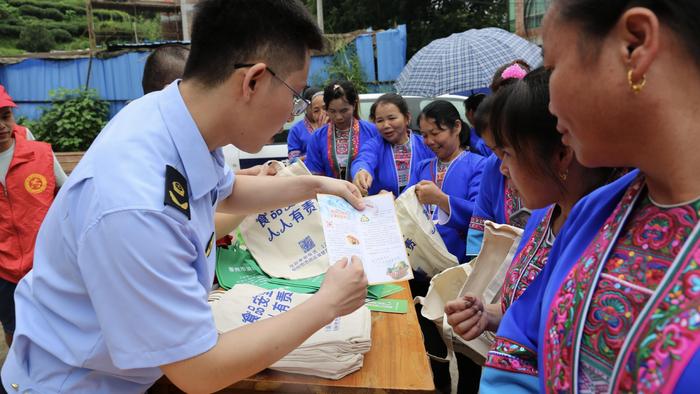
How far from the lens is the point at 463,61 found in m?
4.93

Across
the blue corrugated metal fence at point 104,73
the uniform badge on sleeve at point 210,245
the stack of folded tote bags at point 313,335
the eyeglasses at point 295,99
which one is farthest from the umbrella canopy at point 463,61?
the blue corrugated metal fence at point 104,73

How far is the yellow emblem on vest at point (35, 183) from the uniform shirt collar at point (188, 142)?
2194 mm

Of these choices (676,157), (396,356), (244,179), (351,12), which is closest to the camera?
(676,157)

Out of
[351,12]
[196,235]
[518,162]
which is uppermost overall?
[351,12]

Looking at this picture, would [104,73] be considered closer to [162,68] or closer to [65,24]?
[162,68]

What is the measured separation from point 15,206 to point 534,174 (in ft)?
9.60

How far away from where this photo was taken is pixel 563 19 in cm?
75

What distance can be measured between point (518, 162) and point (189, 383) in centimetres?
102

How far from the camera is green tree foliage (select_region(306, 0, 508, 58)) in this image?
58.9 feet

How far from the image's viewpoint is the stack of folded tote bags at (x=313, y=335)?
4.79 ft

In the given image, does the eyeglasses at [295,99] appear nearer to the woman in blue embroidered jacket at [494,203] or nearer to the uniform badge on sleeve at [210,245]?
the uniform badge on sleeve at [210,245]

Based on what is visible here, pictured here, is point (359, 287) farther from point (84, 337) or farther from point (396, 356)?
point (84, 337)

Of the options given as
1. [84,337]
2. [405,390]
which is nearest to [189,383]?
[84,337]

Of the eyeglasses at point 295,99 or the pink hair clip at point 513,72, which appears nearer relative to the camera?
the eyeglasses at point 295,99
